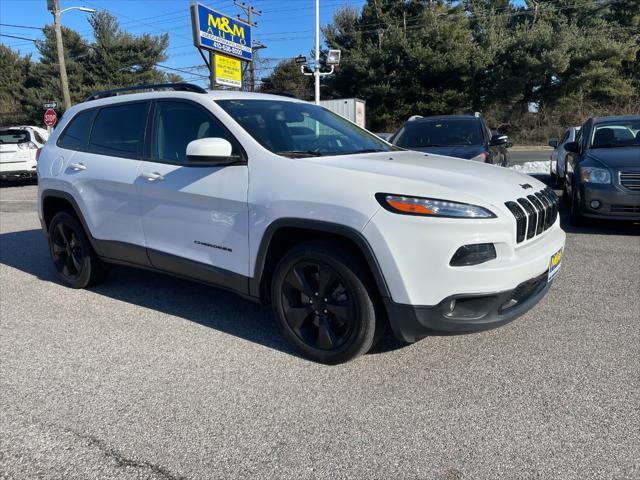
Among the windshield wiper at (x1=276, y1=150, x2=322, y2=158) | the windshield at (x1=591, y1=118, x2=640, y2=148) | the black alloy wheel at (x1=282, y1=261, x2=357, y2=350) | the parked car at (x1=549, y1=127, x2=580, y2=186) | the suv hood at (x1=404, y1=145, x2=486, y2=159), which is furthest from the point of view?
the parked car at (x1=549, y1=127, x2=580, y2=186)

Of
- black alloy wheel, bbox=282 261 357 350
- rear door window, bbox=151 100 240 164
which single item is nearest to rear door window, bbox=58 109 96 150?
rear door window, bbox=151 100 240 164

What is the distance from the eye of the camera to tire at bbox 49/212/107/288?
4.74 m

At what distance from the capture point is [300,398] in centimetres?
283

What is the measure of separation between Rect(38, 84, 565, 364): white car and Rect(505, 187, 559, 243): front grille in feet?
0.05

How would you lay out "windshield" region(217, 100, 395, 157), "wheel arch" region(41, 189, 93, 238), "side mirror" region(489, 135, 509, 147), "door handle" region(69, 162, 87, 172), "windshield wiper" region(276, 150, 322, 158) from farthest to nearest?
"side mirror" region(489, 135, 509, 147) → "wheel arch" region(41, 189, 93, 238) → "door handle" region(69, 162, 87, 172) → "windshield" region(217, 100, 395, 157) → "windshield wiper" region(276, 150, 322, 158)

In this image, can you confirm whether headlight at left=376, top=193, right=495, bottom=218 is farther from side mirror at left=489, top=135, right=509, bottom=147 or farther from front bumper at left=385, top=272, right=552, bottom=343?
side mirror at left=489, top=135, right=509, bottom=147

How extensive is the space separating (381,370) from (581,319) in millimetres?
1774

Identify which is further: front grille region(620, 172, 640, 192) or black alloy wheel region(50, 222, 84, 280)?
front grille region(620, 172, 640, 192)

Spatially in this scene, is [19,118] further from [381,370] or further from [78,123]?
[381,370]

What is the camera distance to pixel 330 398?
2.82 meters

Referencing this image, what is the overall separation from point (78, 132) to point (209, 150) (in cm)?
230

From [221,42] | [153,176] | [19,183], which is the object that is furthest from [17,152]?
[153,176]

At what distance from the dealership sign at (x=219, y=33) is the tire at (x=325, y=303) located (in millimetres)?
15883

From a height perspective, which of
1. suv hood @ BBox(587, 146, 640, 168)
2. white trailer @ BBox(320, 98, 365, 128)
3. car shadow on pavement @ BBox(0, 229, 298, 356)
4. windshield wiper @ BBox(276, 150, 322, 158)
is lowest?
car shadow on pavement @ BBox(0, 229, 298, 356)
